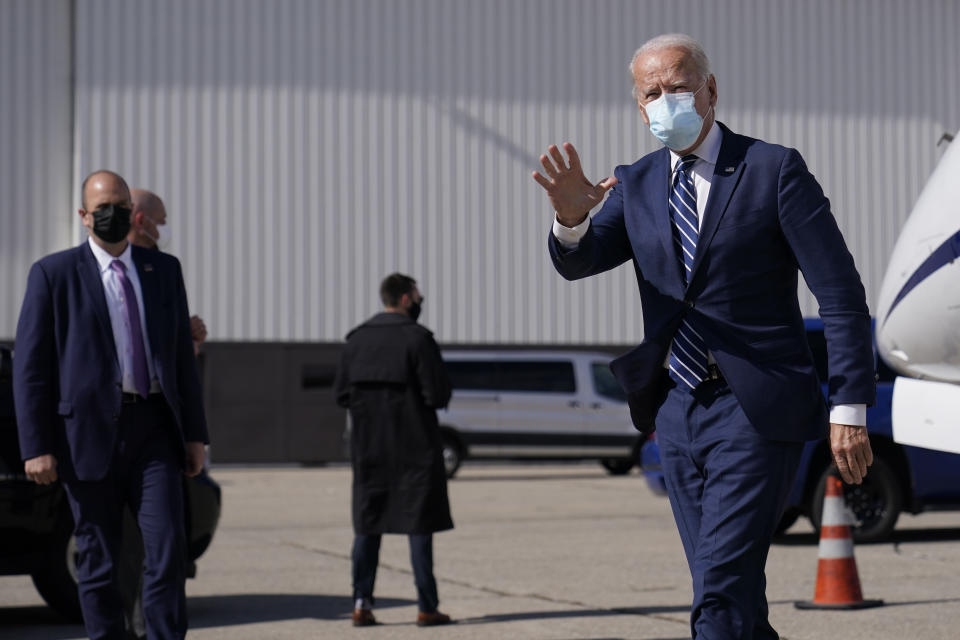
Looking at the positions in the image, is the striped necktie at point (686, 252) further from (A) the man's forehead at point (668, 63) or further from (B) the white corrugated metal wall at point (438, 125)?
(B) the white corrugated metal wall at point (438, 125)

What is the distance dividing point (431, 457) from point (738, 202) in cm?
432

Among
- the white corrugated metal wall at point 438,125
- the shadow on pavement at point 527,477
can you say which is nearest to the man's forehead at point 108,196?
the shadow on pavement at point 527,477

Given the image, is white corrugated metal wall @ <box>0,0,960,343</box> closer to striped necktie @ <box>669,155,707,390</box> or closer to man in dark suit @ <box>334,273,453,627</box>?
man in dark suit @ <box>334,273,453,627</box>

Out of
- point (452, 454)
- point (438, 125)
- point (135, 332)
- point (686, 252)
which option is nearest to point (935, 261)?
point (686, 252)

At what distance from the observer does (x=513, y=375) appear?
23094mm

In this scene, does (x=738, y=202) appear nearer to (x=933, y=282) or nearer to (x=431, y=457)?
(x=933, y=282)

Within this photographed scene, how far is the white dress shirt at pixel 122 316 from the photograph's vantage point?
539 cm

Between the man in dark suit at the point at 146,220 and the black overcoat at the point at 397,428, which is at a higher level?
the man in dark suit at the point at 146,220

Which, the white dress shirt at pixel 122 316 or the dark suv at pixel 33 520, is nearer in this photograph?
the white dress shirt at pixel 122 316

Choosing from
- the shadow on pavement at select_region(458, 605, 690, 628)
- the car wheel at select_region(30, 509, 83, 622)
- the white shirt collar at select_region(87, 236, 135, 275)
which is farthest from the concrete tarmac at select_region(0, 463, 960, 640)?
the white shirt collar at select_region(87, 236, 135, 275)

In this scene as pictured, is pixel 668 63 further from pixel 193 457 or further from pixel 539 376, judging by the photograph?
pixel 539 376

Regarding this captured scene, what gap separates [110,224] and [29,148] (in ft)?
76.6

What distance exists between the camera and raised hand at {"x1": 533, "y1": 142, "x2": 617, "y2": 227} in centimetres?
396

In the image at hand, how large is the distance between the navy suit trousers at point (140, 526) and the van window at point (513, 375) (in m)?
17.6
